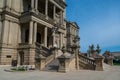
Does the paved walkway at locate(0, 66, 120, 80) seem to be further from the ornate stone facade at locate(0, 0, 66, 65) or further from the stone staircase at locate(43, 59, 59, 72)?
the ornate stone facade at locate(0, 0, 66, 65)

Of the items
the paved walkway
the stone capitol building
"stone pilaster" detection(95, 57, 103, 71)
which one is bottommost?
the paved walkway

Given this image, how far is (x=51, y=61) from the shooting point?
62.7 ft

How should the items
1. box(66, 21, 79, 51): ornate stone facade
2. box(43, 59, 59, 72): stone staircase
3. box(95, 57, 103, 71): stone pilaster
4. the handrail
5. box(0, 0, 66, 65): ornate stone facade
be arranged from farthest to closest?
box(66, 21, 79, 51): ornate stone facade
box(0, 0, 66, 65): ornate stone facade
the handrail
box(95, 57, 103, 71): stone pilaster
box(43, 59, 59, 72): stone staircase

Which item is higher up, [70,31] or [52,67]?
[70,31]

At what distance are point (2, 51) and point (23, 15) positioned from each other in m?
7.47

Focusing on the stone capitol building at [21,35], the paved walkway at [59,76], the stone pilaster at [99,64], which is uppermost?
the stone capitol building at [21,35]

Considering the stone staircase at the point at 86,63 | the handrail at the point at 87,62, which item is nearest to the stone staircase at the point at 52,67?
the stone staircase at the point at 86,63

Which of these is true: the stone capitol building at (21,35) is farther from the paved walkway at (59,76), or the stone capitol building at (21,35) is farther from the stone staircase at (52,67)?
the paved walkway at (59,76)

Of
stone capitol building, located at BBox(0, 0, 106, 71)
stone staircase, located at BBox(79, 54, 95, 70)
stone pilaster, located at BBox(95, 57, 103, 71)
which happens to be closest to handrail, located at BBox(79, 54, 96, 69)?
stone staircase, located at BBox(79, 54, 95, 70)

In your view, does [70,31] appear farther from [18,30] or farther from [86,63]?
[86,63]

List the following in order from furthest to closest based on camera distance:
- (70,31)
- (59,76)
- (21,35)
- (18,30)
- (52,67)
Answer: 1. (70,31)
2. (21,35)
3. (18,30)
4. (52,67)
5. (59,76)

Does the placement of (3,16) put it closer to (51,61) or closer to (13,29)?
(13,29)

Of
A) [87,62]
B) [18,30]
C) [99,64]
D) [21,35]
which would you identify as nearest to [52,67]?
[87,62]

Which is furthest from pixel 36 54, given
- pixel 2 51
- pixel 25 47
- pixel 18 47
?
pixel 2 51
